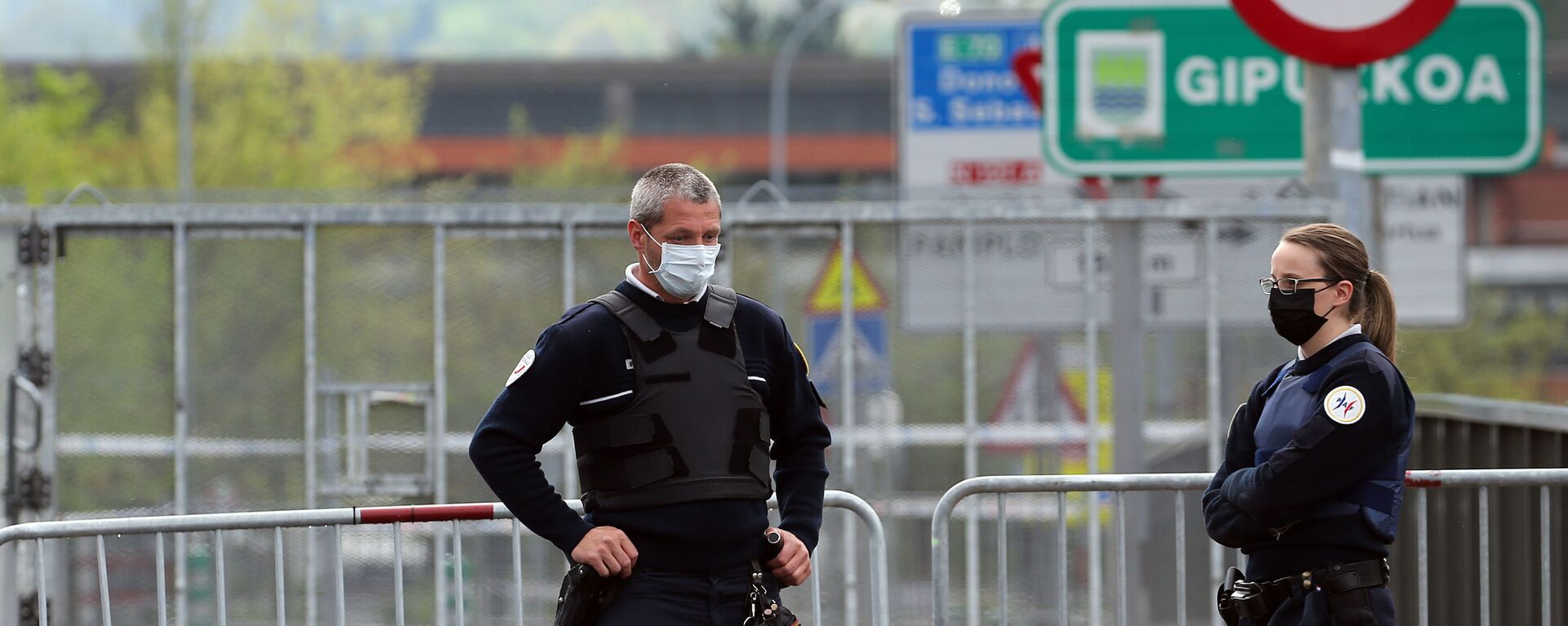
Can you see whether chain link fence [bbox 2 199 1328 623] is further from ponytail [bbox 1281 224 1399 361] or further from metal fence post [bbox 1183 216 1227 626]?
ponytail [bbox 1281 224 1399 361]

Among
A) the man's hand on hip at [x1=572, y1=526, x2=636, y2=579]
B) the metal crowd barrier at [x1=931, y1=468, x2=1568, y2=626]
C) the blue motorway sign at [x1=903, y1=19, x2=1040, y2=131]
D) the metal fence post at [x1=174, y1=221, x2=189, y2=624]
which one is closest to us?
the man's hand on hip at [x1=572, y1=526, x2=636, y2=579]

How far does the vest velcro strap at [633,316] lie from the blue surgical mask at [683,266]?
0.08 m

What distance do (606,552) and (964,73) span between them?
7175 millimetres

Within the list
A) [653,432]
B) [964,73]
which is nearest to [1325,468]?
[653,432]

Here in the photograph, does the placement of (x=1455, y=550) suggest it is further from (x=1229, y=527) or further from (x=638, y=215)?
(x=638, y=215)

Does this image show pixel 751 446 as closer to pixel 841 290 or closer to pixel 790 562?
pixel 790 562

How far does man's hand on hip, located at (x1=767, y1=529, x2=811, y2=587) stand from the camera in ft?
12.1

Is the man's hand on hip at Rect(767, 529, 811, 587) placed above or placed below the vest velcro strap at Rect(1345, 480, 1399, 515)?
below

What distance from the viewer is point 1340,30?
21.0 ft

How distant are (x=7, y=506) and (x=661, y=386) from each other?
493 cm

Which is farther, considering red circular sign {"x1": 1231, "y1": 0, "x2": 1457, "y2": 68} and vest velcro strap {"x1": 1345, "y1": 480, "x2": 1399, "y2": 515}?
red circular sign {"x1": 1231, "y1": 0, "x2": 1457, "y2": 68}

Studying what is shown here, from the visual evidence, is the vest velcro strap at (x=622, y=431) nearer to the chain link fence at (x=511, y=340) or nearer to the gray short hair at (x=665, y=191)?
the gray short hair at (x=665, y=191)

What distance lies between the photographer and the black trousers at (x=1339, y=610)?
382 cm

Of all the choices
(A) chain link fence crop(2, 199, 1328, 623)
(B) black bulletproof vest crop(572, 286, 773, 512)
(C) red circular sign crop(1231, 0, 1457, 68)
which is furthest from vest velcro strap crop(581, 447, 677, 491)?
(A) chain link fence crop(2, 199, 1328, 623)
